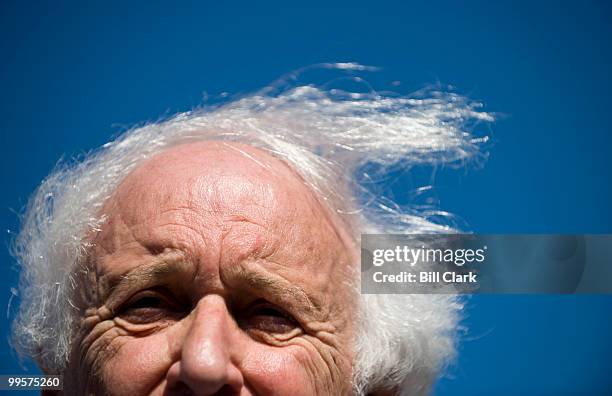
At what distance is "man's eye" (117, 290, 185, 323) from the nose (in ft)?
0.34

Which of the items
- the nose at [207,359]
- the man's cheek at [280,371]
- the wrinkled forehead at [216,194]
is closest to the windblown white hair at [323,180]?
the wrinkled forehead at [216,194]

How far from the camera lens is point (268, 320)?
179cm

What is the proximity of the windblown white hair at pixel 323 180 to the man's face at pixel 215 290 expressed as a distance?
168 mm

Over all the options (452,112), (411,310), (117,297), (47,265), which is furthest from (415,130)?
(47,265)

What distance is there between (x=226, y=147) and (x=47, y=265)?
77 centimetres

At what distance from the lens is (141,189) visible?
75.6 inches

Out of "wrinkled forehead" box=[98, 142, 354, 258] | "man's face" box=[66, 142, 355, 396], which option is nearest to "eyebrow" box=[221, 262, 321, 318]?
"man's face" box=[66, 142, 355, 396]

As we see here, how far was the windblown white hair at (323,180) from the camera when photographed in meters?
2.07

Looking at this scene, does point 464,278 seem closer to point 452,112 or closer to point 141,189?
point 452,112

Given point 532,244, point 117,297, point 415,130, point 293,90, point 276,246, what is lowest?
point 117,297

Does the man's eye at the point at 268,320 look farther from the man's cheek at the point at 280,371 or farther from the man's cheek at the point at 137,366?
the man's cheek at the point at 137,366

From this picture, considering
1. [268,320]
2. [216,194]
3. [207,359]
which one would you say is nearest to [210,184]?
[216,194]

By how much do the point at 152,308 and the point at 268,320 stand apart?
1.13 feet

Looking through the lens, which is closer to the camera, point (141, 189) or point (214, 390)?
point (214, 390)
